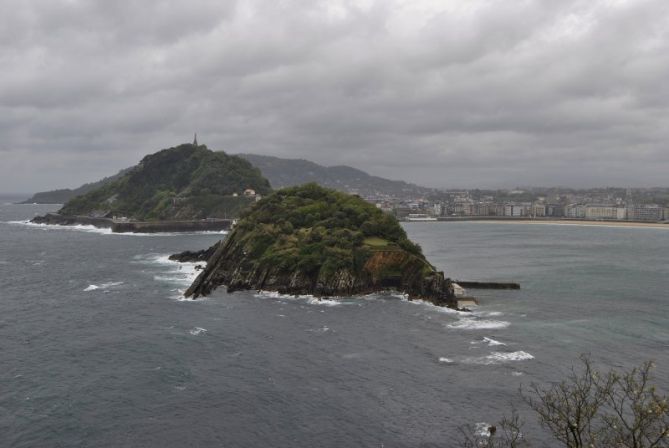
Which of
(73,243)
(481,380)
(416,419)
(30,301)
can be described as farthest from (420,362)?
(73,243)

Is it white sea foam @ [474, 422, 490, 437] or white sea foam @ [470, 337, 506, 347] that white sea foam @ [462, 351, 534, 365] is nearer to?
white sea foam @ [470, 337, 506, 347]

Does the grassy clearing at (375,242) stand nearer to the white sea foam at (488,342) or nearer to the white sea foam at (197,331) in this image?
the white sea foam at (488,342)

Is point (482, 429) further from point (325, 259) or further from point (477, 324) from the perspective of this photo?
point (325, 259)

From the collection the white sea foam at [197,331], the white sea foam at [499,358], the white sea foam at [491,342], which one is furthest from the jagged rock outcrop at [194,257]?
the white sea foam at [499,358]

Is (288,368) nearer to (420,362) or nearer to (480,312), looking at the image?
(420,362)

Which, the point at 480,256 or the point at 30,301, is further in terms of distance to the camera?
the point at 480,256

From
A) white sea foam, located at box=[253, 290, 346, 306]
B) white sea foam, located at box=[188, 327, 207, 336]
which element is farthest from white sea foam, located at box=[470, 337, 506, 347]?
white sea foam, located at box=[188, 327, 207, 336]
